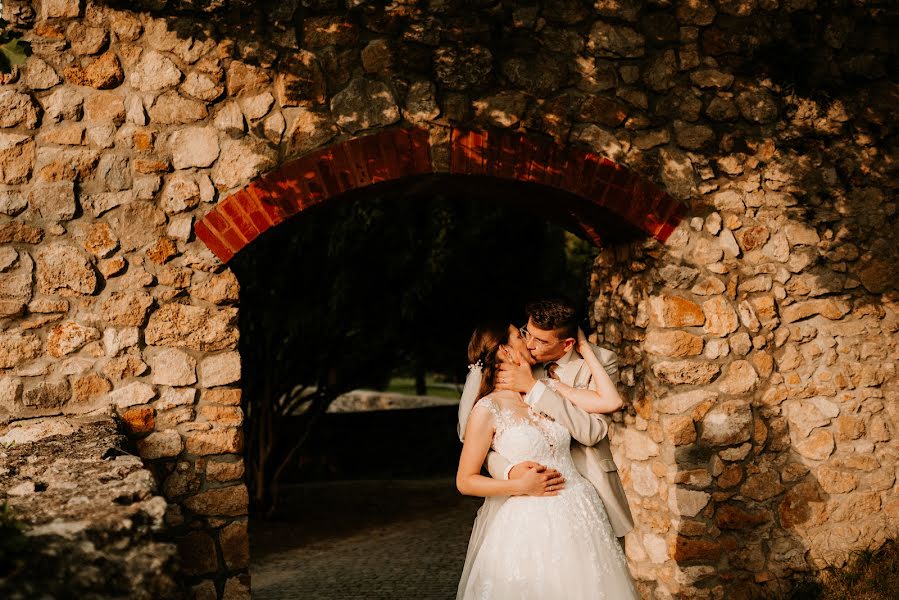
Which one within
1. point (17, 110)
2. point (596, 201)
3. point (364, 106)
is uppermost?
point (364, 106)

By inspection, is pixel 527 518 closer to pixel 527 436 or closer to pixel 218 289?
pixel 527 436

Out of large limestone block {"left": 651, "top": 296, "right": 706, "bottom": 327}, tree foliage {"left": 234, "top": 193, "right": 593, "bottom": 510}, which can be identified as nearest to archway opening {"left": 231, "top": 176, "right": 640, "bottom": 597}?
tree foliage {"left": 234, "top": 193, "right": 593, "bottom": 510}

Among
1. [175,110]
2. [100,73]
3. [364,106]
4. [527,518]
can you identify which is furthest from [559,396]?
[100,73]

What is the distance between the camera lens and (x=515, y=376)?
3277mm

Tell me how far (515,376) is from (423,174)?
1.42 m

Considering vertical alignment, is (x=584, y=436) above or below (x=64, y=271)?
below

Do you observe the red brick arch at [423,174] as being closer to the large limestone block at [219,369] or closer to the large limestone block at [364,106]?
the large limestone block at [364,106]

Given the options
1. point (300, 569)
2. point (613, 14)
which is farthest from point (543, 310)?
point (300, 569)

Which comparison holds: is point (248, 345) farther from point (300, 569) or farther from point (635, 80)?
point (635, 80)

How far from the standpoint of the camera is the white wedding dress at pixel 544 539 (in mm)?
3072

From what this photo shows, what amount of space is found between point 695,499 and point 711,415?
1.59 feet

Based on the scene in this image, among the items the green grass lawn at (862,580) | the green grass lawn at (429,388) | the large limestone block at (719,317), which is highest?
the large limestone block at (719,317)

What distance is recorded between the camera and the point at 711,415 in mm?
4457

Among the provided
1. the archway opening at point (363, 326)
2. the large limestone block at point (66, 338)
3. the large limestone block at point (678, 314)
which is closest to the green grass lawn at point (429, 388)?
the archway opening at point (363, 326)
